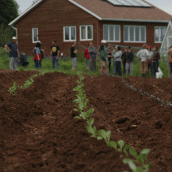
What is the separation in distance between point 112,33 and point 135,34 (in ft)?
7.92

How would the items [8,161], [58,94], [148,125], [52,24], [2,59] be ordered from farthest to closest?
1. [52,24]
2. [2,59]
3. [58,94]
4. [148,125]
5. [8,161]

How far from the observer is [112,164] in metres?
2.68

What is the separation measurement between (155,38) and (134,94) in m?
22.3

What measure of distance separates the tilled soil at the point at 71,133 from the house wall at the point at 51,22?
19.3 metres

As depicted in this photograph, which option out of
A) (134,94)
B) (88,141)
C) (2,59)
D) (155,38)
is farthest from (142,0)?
(88,141)

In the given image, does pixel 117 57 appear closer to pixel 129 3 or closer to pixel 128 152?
pixel 128 152

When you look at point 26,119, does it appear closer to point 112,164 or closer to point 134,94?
point 112,164

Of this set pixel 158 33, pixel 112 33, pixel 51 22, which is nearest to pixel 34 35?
pixel 51 22

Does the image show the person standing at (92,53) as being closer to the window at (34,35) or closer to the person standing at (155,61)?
the person standing at (155,61)

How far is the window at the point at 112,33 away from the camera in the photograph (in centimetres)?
2716

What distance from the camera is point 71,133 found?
396 cm

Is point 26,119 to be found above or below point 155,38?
below

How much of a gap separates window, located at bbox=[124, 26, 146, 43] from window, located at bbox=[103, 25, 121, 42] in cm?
70

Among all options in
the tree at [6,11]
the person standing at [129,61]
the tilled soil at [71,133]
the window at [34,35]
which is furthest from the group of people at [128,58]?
the tree at [6,11]
